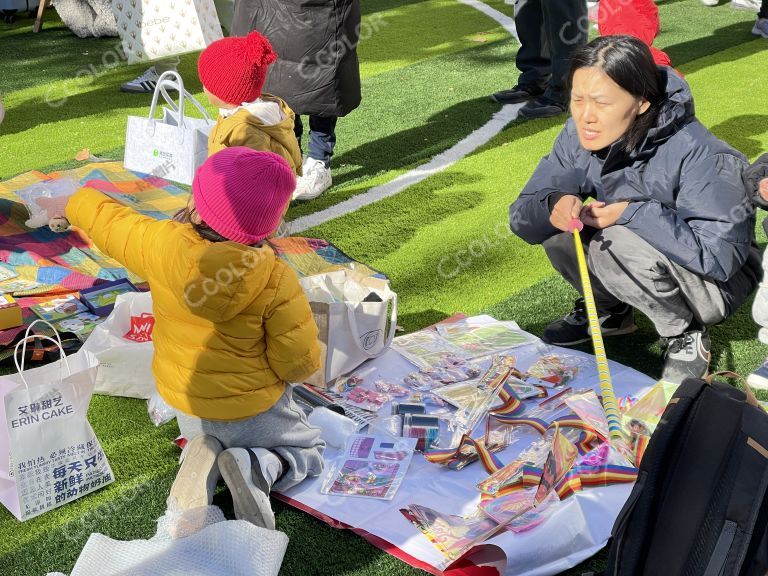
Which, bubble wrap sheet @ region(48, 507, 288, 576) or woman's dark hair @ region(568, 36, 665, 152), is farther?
woman's dark hair @ region(568, 36, 665, 152)

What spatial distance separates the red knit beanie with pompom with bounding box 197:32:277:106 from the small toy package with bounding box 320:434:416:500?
1.77 meters

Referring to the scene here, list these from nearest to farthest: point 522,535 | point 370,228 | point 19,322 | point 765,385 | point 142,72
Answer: point 522,535 < point 765,385 < point 19,322 < point 370,228 < point 142,72

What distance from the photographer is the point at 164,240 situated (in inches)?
110

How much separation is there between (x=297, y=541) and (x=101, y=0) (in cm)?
764

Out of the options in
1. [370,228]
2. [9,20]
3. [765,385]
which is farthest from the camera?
[9,20]

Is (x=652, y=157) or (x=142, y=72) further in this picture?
(x=142, y=72)

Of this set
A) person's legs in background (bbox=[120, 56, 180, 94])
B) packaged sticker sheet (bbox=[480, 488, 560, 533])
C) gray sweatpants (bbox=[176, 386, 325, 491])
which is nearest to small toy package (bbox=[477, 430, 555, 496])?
packaged sticker sheet (bbox=[480, 488, 560, 533])

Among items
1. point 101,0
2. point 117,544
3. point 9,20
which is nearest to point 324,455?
point 117,544

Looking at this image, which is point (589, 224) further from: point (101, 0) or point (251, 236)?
point (101, 0)

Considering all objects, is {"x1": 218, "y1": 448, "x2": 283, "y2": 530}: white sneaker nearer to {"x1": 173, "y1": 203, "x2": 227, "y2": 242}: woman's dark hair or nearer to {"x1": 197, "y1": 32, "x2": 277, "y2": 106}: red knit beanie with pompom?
{"x1": 173, "y1": 203, "x2": 227, "y2": 242}: woman's dark hair

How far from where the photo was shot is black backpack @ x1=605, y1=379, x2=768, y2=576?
2012mm

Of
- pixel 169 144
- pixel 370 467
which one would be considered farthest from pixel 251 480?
pixel 169 144

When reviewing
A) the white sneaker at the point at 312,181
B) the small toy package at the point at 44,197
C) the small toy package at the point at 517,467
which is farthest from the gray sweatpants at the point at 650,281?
the small toy package at the point at 44,197

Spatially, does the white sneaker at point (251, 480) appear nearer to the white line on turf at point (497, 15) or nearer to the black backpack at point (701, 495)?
the black backpack at point (701, 495)
